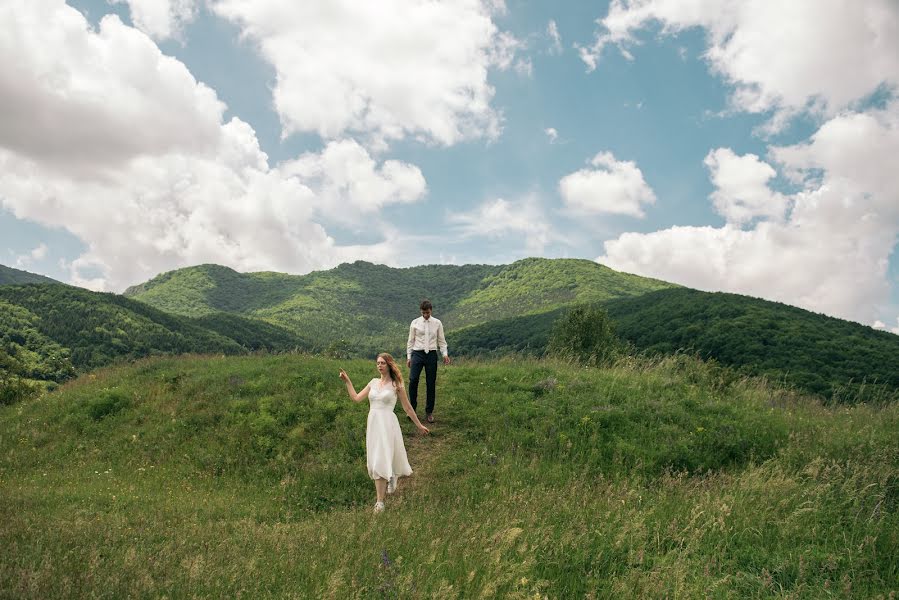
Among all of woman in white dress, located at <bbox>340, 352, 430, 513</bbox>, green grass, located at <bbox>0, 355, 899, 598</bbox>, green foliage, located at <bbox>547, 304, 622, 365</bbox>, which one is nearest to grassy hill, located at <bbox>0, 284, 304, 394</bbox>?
green foliage, located at <bbox>547, 304, 622, 365</bbox>

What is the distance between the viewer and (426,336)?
11805 mm

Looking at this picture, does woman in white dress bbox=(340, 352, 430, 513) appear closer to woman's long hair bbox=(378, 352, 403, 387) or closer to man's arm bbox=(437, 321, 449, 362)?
woman's long hair bbox=(378, 352, 403, 387)

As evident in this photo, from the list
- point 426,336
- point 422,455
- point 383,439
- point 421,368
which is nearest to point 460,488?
point 383,439

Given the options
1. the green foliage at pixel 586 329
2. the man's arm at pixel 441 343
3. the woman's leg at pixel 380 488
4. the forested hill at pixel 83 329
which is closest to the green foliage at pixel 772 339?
the green foliage at pixel 586 329

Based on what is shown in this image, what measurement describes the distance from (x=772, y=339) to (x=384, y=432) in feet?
307

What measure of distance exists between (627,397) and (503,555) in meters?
8.72

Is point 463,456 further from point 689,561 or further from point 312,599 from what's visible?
point 312,599

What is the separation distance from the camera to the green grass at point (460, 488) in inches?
182

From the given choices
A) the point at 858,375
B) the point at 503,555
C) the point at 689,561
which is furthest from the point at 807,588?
the point at 858,375

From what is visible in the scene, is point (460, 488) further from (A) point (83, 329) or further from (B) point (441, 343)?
(A) point (83, 329)

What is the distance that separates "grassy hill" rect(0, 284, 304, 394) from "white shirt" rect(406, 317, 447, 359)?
120836mm

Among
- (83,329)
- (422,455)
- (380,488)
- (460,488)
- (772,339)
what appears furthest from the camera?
(83,329)

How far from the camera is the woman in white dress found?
8.12 metres

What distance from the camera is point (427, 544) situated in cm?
523
